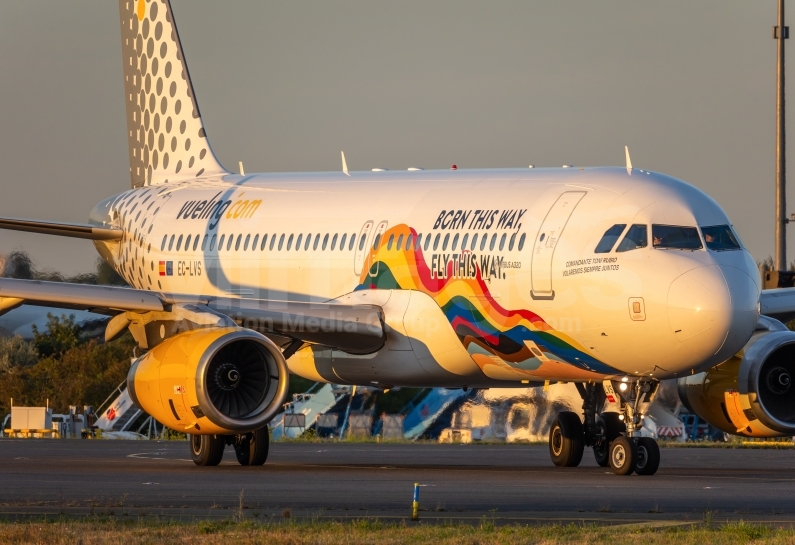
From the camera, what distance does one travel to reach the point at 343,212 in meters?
27.7

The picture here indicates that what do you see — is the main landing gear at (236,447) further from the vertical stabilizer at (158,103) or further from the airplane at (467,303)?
the vertical stabilizer at (158,103)

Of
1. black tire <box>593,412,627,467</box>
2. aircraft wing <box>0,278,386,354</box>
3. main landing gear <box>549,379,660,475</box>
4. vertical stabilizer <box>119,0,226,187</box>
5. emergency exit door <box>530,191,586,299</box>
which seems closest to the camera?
emergency exit door <box>530,191,586,299</box>

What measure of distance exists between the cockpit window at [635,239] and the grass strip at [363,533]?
7.76m

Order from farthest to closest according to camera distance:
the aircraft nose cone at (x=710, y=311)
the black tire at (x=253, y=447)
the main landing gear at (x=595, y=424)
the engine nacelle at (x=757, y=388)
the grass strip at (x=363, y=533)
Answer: the black tire at (x=253, y=447), the engine nacelle at (x=757, y=388), the main landing gear at (x=595, y=424), the aircraft nose cone at (x=710, y=311), the grass strip at (x=363, y=533)

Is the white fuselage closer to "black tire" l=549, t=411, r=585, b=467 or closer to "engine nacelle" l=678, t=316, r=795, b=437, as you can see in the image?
"black tire" l=549, t=411, r=585, b=467

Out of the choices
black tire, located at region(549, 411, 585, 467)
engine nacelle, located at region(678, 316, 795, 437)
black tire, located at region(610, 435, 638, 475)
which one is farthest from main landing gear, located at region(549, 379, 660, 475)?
engine nacelle, located at region(678, 316, 795, 437)

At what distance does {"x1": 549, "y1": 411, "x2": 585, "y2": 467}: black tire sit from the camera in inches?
997

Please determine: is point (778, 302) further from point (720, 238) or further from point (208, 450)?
point (208, 450)

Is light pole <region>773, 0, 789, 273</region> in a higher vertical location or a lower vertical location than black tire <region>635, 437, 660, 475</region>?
higher

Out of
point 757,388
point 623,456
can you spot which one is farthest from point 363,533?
point 757,388

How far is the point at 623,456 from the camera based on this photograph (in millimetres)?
22156

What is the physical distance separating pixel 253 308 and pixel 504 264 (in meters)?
4.52

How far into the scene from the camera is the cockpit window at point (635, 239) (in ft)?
71.7

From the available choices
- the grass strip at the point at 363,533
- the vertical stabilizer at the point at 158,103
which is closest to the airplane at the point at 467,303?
the vertical stabilizer at the point at 158,103
